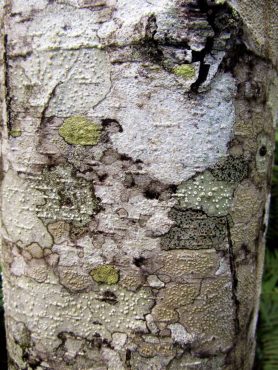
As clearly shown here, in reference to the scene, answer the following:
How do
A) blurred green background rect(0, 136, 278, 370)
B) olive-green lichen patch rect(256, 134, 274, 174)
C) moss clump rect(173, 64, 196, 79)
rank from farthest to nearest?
blurred green background rect(0, 136, 278, 370), olive-green lichen patch rect(256, 134, 274, 174), moss clump rect(173, 64, 196, 79)

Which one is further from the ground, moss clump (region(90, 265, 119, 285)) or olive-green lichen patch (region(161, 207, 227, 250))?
olive-green lichen patch (region(161, 207, 227, 250))

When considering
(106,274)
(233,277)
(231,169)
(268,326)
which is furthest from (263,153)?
(268,326)

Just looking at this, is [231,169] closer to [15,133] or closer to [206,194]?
[206,194]

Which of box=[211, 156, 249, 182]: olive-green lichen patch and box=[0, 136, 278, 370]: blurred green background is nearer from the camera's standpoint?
box=[211, 156, 249, 182]: olive-green lichen patch

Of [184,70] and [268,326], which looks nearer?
[184,70]

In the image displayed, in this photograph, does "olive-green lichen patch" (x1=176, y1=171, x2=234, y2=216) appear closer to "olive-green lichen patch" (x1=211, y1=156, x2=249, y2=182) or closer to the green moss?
"olive-green lichen patch" (x1=211, y1=156, x2=249, y2=182)

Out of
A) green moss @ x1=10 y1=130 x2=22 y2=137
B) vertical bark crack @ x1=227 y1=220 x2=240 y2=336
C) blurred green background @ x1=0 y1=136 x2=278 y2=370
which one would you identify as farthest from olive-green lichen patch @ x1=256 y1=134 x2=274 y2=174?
blurred green background @ x1=0 y1=136 x2=278 y2=370
